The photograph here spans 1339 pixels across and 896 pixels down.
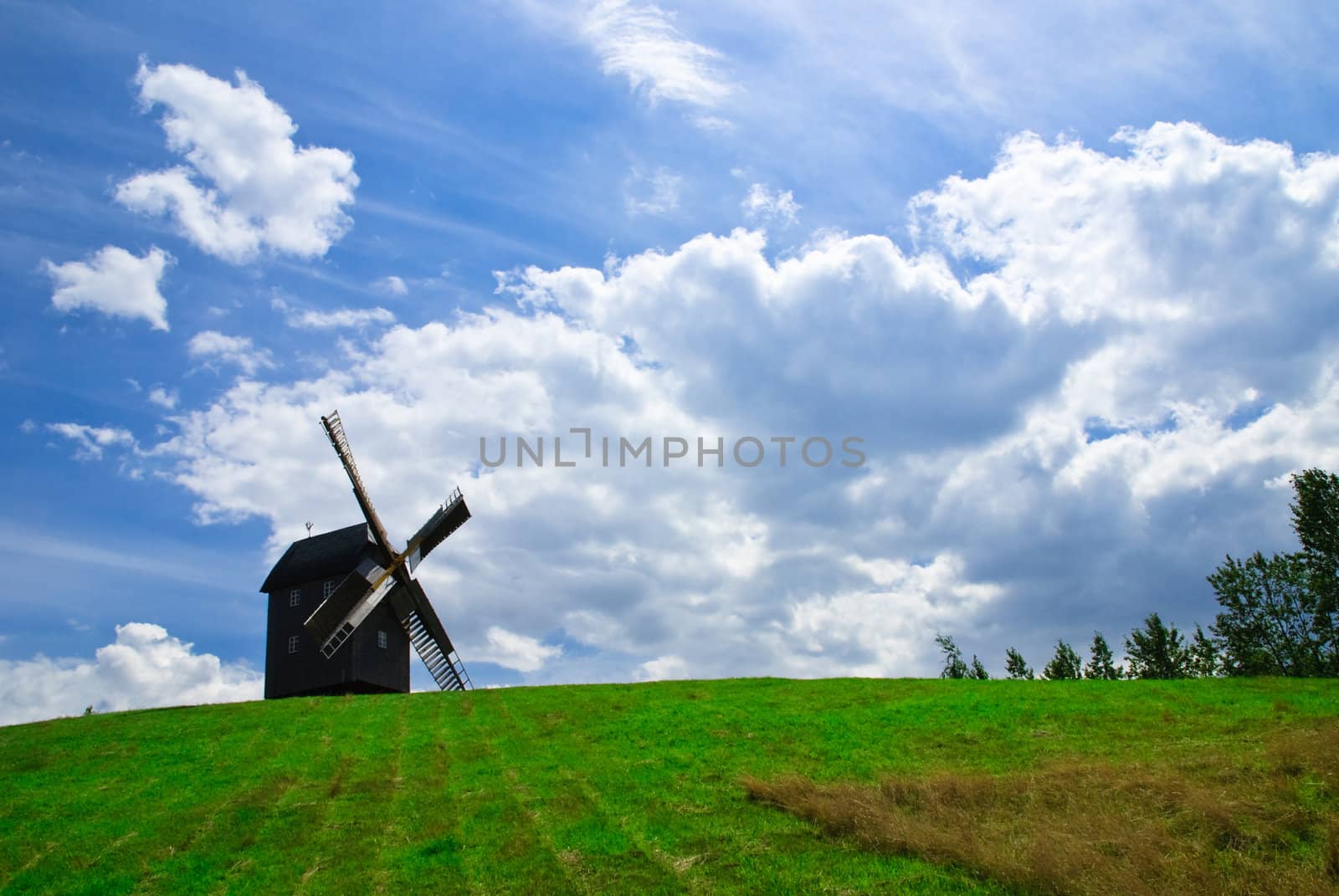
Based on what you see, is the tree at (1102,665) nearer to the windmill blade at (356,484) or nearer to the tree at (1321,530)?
the tree at (1321,530)

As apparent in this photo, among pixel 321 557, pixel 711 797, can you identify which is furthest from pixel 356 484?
pixel 711 797

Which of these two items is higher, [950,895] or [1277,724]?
[1277,724]

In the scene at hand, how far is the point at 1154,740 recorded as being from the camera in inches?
975

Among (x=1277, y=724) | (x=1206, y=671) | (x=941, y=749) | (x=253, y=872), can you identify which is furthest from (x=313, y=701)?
(x=1206, y=671)

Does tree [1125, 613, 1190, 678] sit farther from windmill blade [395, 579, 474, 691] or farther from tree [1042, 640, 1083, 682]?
windmill blade [395, 579, 474, 691]

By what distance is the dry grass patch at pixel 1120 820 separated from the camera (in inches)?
495

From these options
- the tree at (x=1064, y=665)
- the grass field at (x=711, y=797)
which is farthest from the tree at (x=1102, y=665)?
the grass field at (x=711, y=797)

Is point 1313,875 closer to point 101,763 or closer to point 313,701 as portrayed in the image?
point 101,763

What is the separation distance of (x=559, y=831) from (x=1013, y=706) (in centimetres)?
1926

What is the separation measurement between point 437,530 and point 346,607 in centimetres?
765

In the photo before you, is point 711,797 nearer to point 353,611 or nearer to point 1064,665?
point 353,611

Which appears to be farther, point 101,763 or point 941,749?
point 101,763

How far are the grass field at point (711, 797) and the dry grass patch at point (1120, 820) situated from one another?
55mm

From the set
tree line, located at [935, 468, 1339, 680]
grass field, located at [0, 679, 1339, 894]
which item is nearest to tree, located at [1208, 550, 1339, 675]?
tree line, located at [935, 468, 1339, 680]
